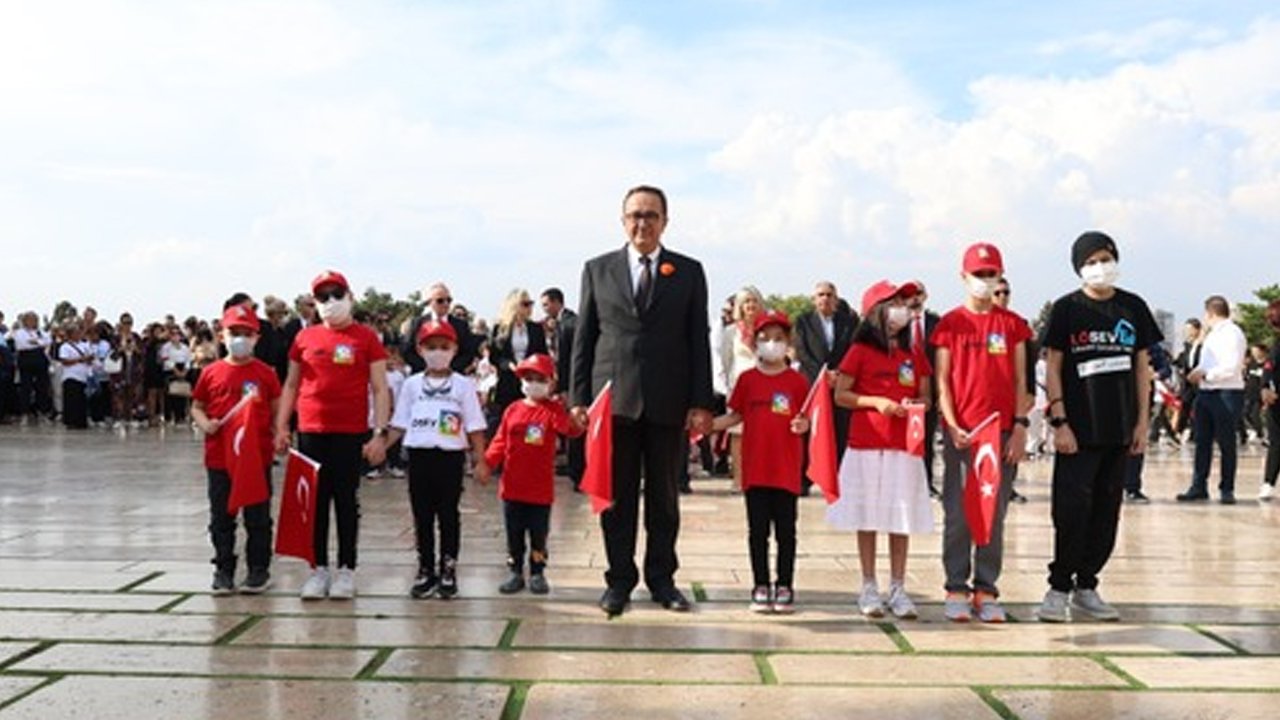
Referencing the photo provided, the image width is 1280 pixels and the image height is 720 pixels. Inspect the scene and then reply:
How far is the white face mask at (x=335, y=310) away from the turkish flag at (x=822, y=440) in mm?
2467

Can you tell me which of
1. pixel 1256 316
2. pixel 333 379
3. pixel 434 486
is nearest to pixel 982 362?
→ pixel 434 486

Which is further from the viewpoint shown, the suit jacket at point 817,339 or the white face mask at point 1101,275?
the suit jacket at point 817,339

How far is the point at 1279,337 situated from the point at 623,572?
8.38 metres

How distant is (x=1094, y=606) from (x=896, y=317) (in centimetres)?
169

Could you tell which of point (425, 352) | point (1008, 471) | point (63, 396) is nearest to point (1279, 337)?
point (1008, 471)

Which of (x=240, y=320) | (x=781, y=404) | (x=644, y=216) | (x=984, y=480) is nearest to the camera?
(x=984, y=480)

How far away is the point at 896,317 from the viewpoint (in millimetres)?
6297

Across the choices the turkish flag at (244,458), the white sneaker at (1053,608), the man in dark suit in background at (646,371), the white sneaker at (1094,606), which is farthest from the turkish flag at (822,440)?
the turkish flag at (244,458)

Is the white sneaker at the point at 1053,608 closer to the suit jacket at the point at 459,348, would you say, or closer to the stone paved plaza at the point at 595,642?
the stone paved plaza at the point at 595,642

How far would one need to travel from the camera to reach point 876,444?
6254mm

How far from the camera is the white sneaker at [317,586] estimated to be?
6.39 meters

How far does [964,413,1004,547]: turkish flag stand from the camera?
6023 mm

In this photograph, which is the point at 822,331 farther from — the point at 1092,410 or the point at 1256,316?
the point at 1256,316

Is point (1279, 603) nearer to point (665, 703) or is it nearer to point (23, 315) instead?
point (665, 703)
